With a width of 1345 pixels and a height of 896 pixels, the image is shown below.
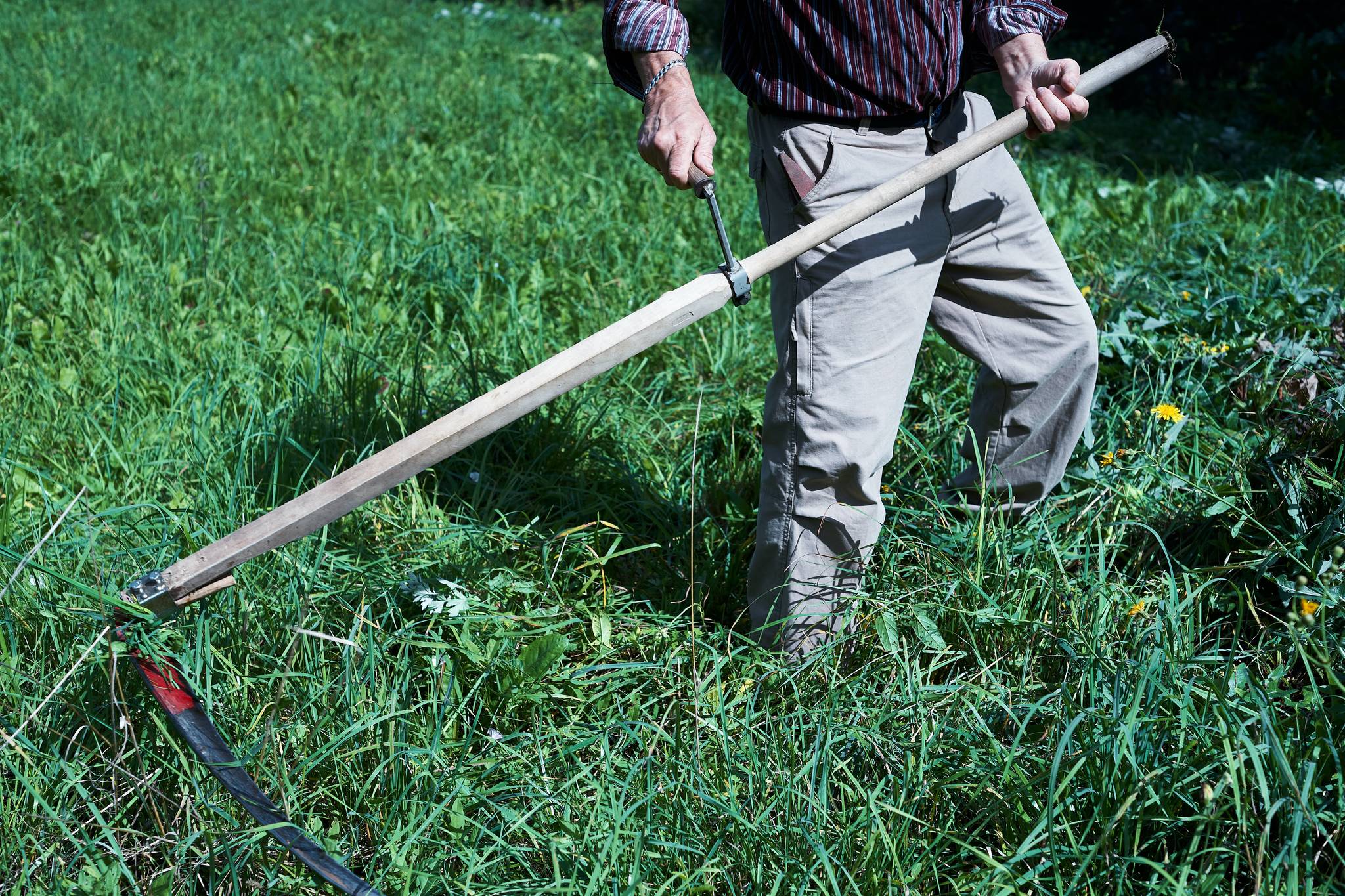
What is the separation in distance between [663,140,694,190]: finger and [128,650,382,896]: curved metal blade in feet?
3.63

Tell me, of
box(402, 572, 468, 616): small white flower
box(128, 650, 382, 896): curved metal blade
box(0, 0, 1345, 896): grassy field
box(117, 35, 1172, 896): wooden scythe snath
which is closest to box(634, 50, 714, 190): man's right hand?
box(117, 35, 1172, 896): wooden scythe snath

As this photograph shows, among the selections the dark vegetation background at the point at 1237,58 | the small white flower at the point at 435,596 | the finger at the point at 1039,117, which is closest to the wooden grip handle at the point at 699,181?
the finger at the point at 1039,117

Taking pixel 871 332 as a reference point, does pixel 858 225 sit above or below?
above

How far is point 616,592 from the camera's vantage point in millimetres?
2289

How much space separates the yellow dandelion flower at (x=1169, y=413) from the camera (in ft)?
7.92

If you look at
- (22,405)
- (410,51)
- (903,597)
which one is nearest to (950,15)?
(903,597)

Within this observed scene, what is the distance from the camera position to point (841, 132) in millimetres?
1839

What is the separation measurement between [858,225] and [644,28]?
19.1 inches

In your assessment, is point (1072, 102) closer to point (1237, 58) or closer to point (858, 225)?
point (858, 225)

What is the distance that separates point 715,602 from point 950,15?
124 centimetres

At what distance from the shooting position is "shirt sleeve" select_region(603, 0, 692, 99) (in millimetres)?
1741

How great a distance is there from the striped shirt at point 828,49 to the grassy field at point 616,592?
861mm

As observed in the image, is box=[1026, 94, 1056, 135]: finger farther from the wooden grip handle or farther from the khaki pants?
the wooden grip handle

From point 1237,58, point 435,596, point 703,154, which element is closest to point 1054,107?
point 703,154
